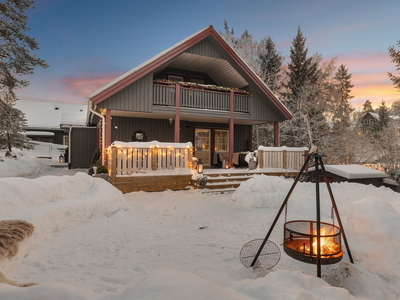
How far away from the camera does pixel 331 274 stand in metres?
2.91

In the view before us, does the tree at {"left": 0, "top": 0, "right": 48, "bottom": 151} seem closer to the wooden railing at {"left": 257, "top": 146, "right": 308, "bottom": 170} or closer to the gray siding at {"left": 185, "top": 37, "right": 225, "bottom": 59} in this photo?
the gray siding at {"left": 185, "top": 37, "right": 225, "bottom": 59}

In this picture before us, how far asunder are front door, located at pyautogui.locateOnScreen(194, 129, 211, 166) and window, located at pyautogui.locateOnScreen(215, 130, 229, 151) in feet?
1.79

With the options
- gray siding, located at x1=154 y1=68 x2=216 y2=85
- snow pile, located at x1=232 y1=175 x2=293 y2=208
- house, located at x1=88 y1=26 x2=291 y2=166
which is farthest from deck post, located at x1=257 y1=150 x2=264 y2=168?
gray siding, located at x1=154 y1=68 x2=216 y2=85

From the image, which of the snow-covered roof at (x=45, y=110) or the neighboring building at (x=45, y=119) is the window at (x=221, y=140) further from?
the snow-covered roof at (x=45, y=110)

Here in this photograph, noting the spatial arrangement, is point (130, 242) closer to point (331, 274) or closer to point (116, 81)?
point (331, 274)

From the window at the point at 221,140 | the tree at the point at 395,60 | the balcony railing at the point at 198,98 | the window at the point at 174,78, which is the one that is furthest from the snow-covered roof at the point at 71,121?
the tree at the point at 395,60

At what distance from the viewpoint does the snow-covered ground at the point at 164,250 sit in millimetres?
1899

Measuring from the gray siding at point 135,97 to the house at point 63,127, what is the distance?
7346mm

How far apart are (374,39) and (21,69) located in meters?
20.2

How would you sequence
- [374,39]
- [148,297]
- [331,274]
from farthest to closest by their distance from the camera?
[374,39] < [331,274] < [148,297]

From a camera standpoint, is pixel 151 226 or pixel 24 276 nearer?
pixel 24 276

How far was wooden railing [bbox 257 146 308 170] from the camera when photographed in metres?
10.3

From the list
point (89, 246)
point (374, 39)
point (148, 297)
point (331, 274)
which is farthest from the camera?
point (374, 39)

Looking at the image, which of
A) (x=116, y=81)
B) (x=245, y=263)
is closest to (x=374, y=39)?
(x=116, y=81)
